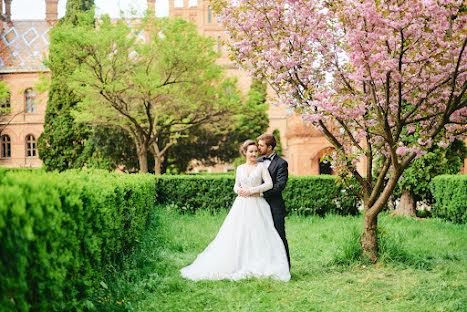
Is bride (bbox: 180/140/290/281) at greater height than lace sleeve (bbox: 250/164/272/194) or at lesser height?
lesser

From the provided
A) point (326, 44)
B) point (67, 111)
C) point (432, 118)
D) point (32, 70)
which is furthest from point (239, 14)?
point (32, 70)

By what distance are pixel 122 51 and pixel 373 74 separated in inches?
404

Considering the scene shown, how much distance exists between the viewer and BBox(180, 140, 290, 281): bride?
5.35 m

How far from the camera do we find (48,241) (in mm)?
2658

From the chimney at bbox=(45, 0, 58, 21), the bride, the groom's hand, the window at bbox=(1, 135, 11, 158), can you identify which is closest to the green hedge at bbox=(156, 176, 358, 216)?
the bride

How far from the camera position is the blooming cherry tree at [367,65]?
4789 mm

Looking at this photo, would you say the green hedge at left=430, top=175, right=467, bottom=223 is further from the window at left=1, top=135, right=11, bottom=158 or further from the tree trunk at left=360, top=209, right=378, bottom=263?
the window at left=1, top=135, right=11, bottom=158

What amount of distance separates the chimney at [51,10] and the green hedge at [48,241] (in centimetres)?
4040

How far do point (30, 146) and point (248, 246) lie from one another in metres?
36.0

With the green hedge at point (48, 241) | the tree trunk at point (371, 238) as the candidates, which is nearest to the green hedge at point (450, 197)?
the tree trunk at point (371, 238)

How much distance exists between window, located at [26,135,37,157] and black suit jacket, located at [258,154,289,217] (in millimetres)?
35432

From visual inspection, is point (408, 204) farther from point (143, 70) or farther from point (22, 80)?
point (22, 80)

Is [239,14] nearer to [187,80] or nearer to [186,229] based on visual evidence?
[186,229]

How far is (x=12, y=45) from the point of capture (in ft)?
127
